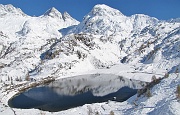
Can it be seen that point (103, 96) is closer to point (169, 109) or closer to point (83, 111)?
point (83, 111)

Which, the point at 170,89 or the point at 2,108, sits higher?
the point at 170,89

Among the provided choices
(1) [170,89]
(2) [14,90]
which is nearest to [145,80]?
(2) [14,90]

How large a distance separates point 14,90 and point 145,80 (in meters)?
95.8

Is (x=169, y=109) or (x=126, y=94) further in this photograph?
(x=126, y=94)

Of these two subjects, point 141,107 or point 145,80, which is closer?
point 141,107

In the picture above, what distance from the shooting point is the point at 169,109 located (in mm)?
63094

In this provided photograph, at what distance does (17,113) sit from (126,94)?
197 ft

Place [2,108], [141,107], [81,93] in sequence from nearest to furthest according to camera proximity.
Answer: [141,107] < [2,108] < [81,93]

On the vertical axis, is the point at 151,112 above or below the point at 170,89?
below

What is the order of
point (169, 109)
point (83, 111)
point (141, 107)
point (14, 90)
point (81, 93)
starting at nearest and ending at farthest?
1. point (169, 109)
2. point (141, 107)
3. point (83, 111)
4. point (81, 93)
5. point (14, 90)

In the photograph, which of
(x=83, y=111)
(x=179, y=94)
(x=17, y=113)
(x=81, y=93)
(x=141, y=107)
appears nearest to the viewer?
(x=179, y=94)

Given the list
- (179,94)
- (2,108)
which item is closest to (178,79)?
(179,94)

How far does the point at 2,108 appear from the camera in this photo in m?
130

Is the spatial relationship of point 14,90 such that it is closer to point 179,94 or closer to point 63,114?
point 63,114
